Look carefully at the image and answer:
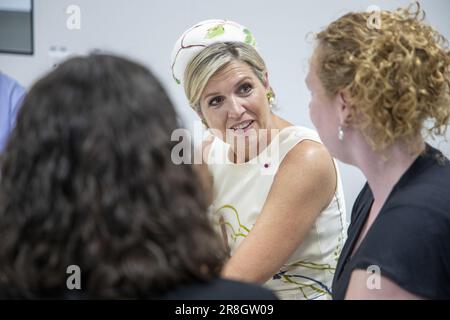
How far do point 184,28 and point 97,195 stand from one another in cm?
189

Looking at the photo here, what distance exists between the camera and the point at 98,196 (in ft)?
2.27

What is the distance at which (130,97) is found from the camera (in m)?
0.71

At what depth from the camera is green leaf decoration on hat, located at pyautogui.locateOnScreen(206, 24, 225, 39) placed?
1.60 m

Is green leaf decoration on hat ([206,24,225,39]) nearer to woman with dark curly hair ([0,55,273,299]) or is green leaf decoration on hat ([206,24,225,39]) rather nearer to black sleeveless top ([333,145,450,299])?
black sleeveless top ([333,145,450,299])

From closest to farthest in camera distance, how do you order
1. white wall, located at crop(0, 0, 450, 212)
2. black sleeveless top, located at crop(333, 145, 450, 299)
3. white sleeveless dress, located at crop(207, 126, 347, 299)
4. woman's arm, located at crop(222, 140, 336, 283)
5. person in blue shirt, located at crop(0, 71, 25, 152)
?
black sleeveless top, located at crop(333, 145, 450, 299), woman's arm, located at crop(222, 140, 336, 283), white sleeveless dress, located at crop(207, 126, 347, 299), person in blue shirt, located at crop(0, 71, 25, 152), white wall, located at crop(0, 0, 450, 212)

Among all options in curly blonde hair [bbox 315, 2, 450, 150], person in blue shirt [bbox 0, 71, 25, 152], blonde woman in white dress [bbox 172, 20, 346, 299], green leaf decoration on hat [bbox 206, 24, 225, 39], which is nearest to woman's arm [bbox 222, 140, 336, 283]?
blonde woman in white dress [bbox 172, 20, 346, 299]

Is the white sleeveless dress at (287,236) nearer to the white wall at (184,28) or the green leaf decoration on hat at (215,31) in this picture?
the green leaf decoration on hat at (215,31)

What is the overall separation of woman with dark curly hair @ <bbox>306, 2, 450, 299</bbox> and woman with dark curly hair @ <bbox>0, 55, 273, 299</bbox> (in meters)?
0.42

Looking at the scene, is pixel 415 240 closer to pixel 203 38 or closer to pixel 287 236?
pixel 287 236

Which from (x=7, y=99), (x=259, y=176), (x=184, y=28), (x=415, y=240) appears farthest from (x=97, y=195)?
(x=184, y=28)

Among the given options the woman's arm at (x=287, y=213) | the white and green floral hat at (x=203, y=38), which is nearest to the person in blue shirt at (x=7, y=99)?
the white and green floral hat at (x=203, y=38)

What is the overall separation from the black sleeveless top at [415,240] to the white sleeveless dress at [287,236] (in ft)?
1.26
